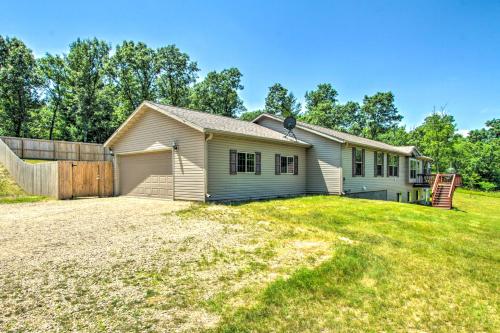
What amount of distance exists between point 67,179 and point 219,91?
96.4ft

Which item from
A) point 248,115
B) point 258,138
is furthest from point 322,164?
point 248,115

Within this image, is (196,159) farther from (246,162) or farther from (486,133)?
(486,133)

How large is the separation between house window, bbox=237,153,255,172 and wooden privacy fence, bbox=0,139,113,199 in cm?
775

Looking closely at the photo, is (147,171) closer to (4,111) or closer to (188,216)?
(188,216)

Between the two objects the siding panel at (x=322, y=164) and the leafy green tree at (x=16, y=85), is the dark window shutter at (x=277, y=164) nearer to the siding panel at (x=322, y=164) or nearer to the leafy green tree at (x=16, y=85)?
the siding panel at (x=322, y=164)

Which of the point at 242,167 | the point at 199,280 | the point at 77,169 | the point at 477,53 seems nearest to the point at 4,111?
the point at 77,169

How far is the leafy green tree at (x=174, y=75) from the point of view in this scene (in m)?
38.6

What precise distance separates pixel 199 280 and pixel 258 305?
1.13 m

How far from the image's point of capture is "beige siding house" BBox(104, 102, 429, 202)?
12.6m

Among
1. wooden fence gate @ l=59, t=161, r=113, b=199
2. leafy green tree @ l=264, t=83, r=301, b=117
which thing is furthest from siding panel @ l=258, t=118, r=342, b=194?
leafy green tree @ l=264, t=83, r=301, b=117

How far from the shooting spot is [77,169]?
1516 cm

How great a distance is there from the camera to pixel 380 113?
2128 inches

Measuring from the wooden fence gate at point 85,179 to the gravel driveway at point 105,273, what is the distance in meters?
6.45

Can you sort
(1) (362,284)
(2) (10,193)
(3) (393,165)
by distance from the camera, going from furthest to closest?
(3) (393,165) → (2) (10,193) → (1) (362,284)
